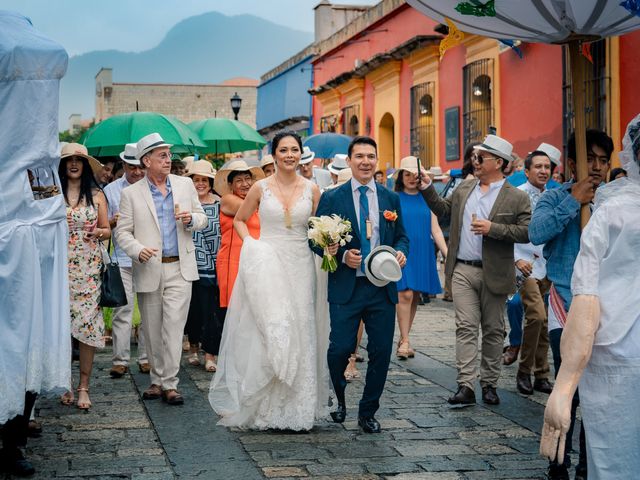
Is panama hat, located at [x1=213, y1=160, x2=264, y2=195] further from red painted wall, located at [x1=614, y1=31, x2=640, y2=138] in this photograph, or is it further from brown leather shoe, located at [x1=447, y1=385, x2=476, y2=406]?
red painted wall, located at [x1=614, y1=31, x2=640, y2=138]

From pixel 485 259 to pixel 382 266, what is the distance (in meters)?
1.46

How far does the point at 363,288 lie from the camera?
22.5ft

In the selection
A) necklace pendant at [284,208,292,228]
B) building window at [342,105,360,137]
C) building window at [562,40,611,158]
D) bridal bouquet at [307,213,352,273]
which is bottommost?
bridal bouquet at [307,213,352,273]

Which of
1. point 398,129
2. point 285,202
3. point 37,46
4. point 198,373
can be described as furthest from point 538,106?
point 37,46

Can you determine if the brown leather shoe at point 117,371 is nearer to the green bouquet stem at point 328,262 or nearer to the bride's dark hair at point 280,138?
the bride's dark hair at point 280,138

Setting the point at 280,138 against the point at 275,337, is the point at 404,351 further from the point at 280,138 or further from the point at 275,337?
the point at 280,138

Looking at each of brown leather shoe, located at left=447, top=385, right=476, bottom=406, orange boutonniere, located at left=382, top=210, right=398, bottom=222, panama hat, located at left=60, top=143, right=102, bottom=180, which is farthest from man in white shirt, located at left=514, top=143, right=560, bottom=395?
panama hat, located at left=60, top=143, right=102, bottom=180

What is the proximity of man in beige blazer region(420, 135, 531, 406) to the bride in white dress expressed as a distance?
3.98ft

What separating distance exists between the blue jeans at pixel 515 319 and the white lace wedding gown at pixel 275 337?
2.70 m

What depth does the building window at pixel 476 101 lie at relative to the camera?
2028 centimetres

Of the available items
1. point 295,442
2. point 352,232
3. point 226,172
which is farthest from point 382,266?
point 226,172

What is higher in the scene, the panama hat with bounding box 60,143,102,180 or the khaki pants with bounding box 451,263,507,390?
the panama hat with bounding box 60,143,102,180

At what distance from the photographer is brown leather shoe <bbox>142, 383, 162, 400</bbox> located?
790 cm

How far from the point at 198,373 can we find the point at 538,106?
10516mm
